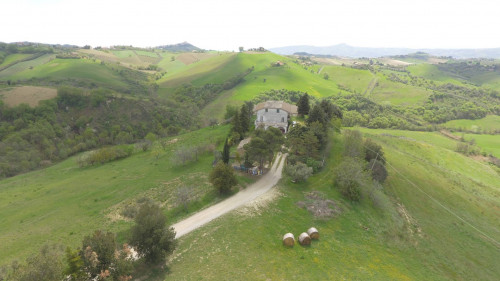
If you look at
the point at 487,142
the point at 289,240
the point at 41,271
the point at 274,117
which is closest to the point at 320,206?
the point at 289,240

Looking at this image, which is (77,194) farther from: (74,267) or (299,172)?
(299,172)

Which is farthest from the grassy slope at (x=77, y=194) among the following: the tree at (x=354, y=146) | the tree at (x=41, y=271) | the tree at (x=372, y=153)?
the tree at (x=372, y=153)

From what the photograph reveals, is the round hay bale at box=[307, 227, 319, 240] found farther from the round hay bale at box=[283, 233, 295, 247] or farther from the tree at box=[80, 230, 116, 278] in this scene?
the tree at box=[80, 230, 116, 278]

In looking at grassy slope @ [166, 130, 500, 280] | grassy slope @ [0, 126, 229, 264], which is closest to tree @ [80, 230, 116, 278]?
grassy slope @ [166, 130, 500, 280]

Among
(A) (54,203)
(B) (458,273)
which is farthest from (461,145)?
(A) (54,203)

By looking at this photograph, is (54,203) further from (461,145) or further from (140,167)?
(461,145)

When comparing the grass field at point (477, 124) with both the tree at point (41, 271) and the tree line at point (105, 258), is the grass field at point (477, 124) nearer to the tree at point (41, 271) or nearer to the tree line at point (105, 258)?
the tree line at point (105, 258)

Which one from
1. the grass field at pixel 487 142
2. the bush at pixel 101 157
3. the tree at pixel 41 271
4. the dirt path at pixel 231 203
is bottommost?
the grass field at pixel 487 142
